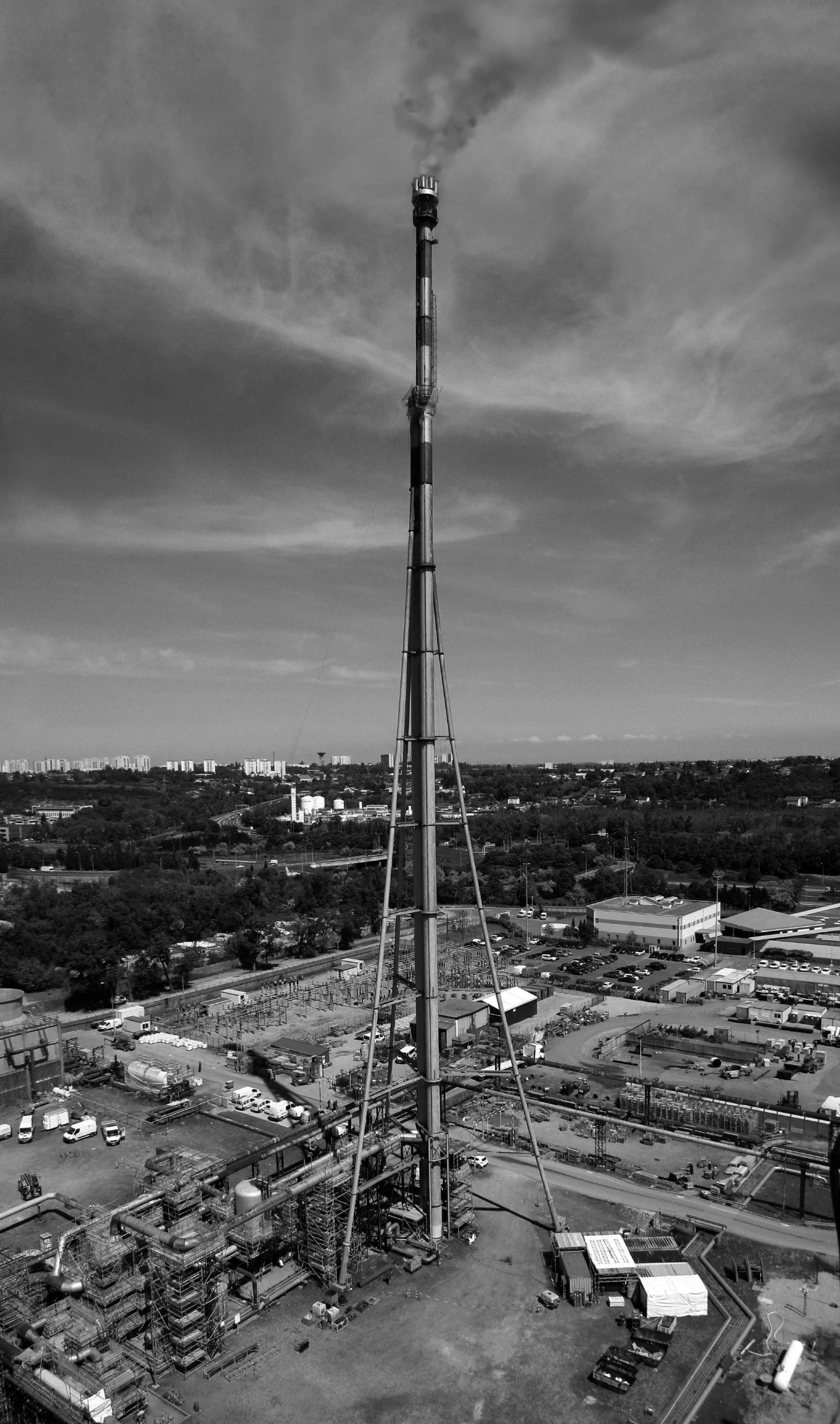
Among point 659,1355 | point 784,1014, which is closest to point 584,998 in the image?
point 784,1014

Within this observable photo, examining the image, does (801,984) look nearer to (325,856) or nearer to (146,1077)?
(146,1077)

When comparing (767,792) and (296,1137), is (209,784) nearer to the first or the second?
(767,792)

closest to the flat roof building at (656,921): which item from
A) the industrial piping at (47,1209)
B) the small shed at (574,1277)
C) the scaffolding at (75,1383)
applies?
the small shed at (574,1277)

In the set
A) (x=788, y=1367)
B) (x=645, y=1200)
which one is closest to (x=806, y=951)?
(x=645, y=1200)

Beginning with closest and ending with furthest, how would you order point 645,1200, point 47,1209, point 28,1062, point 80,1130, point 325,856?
point 47,1209, point 645,1200, point 80,1130, point 28,1062, point 325,856

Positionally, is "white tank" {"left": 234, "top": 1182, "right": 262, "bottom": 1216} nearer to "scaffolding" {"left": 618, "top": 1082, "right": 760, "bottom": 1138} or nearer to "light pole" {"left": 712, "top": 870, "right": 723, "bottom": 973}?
"scaffolding" {"left": 618, "top": 1082, "right": 760, "bottom": 1138}

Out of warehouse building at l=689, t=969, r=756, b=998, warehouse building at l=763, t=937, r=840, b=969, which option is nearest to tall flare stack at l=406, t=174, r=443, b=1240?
warehouse building at l=689, t=969, r=756, b=998
